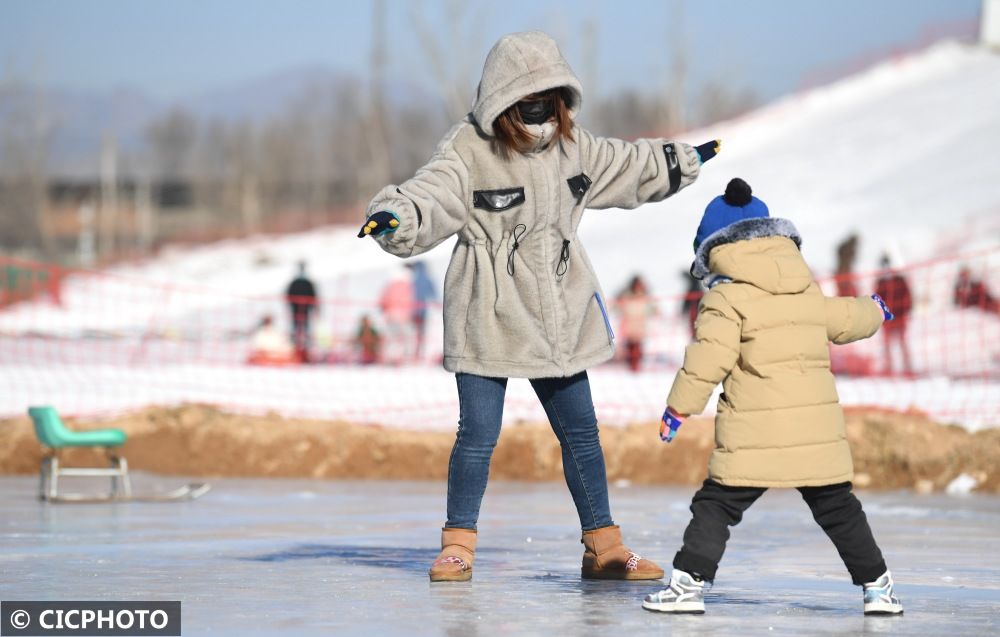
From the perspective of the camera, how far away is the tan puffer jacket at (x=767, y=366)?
15.6ft

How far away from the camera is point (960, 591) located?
5348 mm

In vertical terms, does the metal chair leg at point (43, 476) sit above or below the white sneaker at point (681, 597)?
above

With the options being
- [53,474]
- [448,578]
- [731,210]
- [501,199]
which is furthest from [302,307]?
[731,210]

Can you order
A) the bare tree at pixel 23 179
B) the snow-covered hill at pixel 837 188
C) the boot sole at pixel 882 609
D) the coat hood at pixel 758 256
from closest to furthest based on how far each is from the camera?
the boot sole at pixel 882 609, the coat hood at pixel 758 256, the snow-covered hill at pixel 837 188, the bare tree at pixel 23 179

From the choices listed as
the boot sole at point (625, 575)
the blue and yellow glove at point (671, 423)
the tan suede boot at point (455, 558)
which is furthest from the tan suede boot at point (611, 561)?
the blue and yellow glove at point (671, 423)

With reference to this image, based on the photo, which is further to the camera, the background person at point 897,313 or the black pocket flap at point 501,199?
the background person at point 897,313

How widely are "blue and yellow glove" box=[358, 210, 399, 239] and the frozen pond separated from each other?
1129mm

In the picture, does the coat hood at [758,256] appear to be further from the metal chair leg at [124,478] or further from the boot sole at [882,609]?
the metal chair leg at [124,478]

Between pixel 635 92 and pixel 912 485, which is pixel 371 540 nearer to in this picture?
pixel 912 485

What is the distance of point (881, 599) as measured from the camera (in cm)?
474

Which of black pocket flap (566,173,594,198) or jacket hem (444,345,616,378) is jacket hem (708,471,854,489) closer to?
jacket hem (444,345,616,378)

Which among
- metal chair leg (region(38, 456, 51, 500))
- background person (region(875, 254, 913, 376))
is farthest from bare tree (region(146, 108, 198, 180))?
metal chair leg (region(38, 456, 51, 500))

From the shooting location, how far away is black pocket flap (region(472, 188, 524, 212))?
18.3 ft

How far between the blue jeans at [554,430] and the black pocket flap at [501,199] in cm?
58
